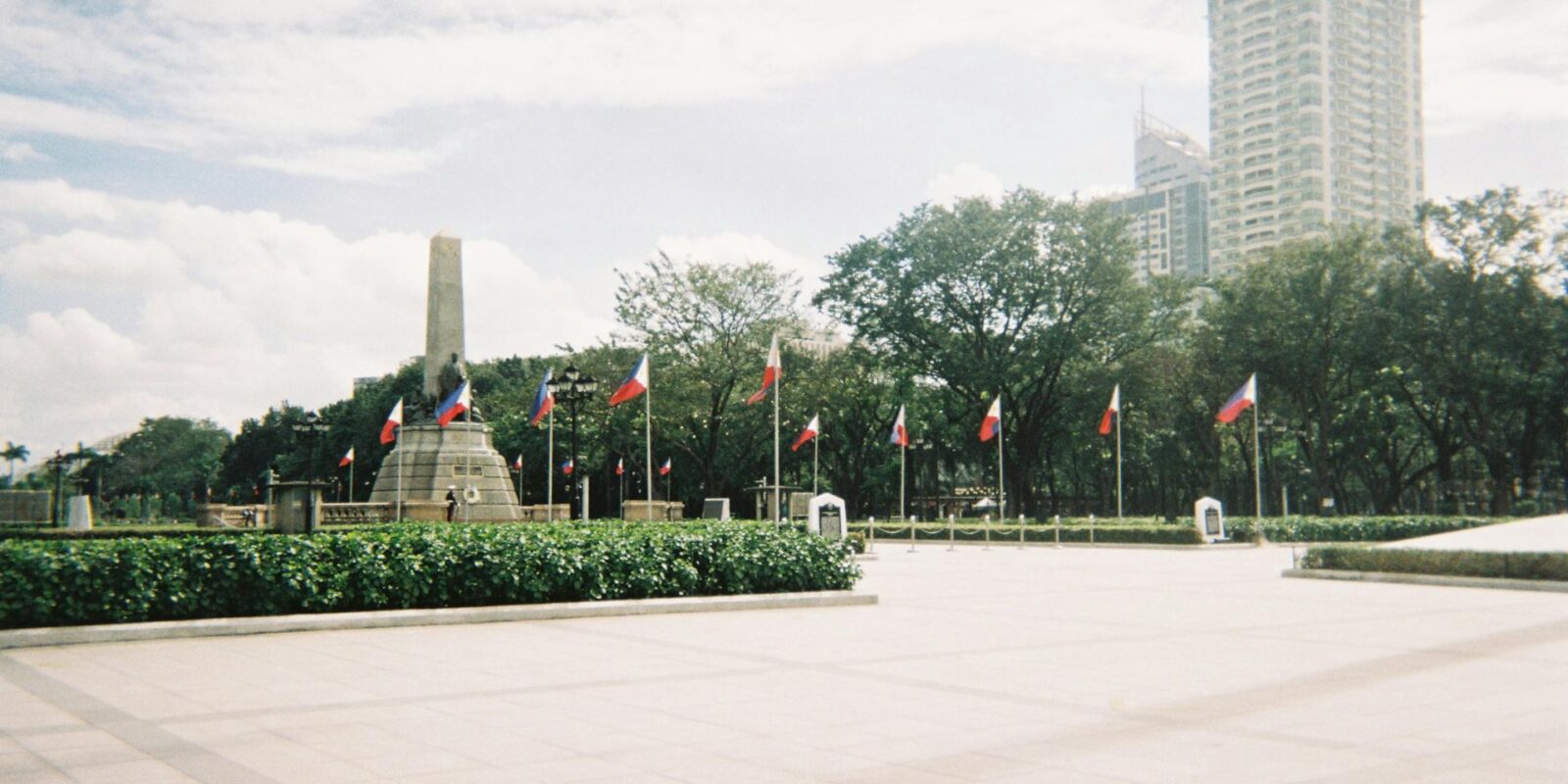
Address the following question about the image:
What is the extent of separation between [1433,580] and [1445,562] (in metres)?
0.41

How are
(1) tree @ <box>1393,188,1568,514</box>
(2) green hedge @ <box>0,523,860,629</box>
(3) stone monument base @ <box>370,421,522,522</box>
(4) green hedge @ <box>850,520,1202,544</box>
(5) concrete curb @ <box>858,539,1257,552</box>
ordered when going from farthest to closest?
1. (1) tree @ <box>1393,188,1568,514</box>
2. (4) green hedge @ <box>850,520,1202,544</box>
3. (5) concrete curb @ <box>858,539,1257,552</box>
4. (3) stone monument base @ <box>370,421,522,522</box>
5. (2) green hedge @ <box>0,523,860,629</box>

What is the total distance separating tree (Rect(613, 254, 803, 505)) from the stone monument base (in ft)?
36.0

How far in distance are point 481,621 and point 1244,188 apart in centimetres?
10835

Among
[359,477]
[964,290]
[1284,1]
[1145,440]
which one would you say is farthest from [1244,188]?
[359,477]

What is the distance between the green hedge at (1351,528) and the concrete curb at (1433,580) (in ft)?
58.8

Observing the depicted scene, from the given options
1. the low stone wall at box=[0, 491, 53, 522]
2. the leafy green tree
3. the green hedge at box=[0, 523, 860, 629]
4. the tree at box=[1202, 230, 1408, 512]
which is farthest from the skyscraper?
the green hedge at box=[0, 523, 860, 629]

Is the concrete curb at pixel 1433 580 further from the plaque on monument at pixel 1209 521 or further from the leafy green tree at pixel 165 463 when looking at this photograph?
the leafy green tree at pixel 165 463

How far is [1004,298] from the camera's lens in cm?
4869

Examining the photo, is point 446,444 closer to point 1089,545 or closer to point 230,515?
point 230,515

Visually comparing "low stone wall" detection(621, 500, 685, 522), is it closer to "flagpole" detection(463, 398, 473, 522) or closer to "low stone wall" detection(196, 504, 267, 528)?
"flagpole" detection(463, 398, 473, 522)

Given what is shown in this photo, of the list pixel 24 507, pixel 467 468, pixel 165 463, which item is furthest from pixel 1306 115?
pixel 165 463

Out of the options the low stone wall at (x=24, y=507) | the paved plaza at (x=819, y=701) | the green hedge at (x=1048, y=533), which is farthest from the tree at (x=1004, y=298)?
the paved plaza at (x=819, y=701)

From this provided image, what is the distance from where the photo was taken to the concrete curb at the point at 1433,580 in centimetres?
1944

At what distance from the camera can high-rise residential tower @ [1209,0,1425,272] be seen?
106m
